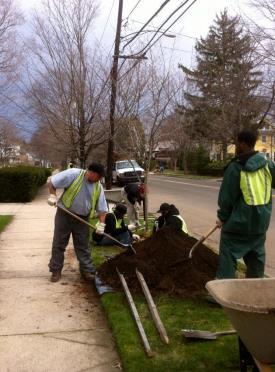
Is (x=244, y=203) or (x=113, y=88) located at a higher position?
(x=113, y=88)

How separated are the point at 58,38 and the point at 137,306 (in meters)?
13.6

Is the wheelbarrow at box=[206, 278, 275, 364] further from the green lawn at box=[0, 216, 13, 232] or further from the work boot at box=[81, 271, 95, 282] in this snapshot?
the green lawn at box=[0, 216, 13, 232]

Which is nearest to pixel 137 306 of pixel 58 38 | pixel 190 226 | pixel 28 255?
pixel 28 255

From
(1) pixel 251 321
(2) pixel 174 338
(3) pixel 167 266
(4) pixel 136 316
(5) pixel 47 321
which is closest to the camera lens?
(1) pixel 251 321

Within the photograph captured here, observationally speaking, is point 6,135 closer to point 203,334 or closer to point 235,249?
point 235,249

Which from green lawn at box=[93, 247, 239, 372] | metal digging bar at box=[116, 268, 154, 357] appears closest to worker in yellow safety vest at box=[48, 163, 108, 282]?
metal digging bar at box=[116, 268, 154, 357]

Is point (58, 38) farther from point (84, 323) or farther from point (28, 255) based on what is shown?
point (84, 323)

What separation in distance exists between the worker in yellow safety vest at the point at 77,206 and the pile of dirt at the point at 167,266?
0.40 metres

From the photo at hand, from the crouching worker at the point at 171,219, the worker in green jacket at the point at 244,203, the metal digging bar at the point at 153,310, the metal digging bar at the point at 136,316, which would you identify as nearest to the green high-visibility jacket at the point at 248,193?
the worker in green jacket at the point at 244,203

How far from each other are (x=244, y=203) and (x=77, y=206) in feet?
8.64

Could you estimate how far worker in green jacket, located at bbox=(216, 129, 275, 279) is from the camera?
4.96m

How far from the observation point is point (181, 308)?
18.2 ft

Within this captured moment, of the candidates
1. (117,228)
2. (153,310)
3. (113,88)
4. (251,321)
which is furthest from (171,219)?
(113,88)

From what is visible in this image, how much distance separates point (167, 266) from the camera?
21.3 feet
